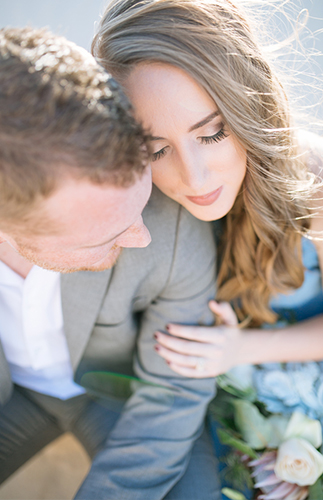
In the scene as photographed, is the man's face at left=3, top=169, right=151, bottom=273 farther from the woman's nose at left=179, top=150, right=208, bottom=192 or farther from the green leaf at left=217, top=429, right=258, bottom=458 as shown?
the green leaf at left=217, top=429, right=258, bottom=458

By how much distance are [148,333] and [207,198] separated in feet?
1.76

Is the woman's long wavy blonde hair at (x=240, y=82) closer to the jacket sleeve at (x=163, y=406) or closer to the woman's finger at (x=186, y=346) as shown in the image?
the jacket sleeve at (x=163, y=406)

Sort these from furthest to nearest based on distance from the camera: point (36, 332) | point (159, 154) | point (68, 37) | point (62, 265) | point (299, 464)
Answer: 1. point (68, 37)
2. point (36, 332)
3. point (299, 464)
4. point (159, 154)
5. point (62, 265)

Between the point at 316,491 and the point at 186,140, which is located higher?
the point at 186,140

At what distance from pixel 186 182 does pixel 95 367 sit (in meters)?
0.80

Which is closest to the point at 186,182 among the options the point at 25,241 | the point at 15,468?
the point at 25,241

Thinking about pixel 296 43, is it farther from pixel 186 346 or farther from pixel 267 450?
pixel 267 450

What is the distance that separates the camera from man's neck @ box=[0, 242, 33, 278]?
3.73ft

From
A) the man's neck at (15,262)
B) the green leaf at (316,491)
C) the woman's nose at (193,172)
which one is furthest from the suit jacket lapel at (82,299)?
the green leaf at (316,491)

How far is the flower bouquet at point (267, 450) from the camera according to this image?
1.08m

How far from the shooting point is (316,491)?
1.09 metres

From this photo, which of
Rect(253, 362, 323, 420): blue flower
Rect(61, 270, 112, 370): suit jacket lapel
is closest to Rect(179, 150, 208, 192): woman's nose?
Rect(61, 270, 112, 370): suit jacket lapel

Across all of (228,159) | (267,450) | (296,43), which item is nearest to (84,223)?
(228,159)

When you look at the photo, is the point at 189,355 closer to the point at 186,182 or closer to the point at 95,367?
the point at 95,367
